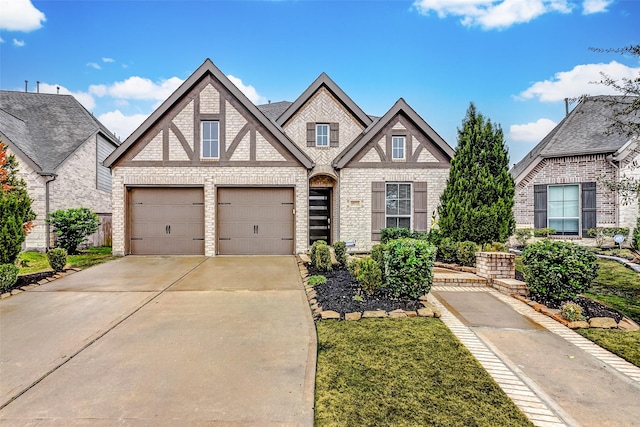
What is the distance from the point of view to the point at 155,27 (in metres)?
12.7

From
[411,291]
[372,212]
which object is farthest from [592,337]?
[372,212]

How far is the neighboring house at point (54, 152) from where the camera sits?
1283 cm

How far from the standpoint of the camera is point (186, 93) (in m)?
11.1

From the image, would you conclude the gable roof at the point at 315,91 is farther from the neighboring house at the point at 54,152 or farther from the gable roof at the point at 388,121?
the neighboring house at the point at 54,152

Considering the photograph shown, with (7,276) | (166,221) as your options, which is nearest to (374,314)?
(7,276)

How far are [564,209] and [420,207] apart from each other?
247 inches

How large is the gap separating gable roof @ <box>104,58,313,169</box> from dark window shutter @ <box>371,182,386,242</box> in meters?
2.72

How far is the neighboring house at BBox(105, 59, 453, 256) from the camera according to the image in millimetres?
11086

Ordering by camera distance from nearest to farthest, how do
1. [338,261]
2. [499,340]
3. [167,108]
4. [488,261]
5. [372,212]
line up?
[499,340], [488,261], [338,261], [167,108], [372,212]

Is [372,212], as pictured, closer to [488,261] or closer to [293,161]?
[293,161]

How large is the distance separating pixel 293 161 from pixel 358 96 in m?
12.1

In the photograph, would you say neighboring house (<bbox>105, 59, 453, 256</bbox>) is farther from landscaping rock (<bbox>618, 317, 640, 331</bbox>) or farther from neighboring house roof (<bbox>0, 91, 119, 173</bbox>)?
landscaping rock (<bbox>618, 317, 640, 331</bbox>)

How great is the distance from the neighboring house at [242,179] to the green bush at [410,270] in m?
6.18

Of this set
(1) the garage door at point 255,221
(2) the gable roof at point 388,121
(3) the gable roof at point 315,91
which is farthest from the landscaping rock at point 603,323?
(3) the gable roof at point 315,91
